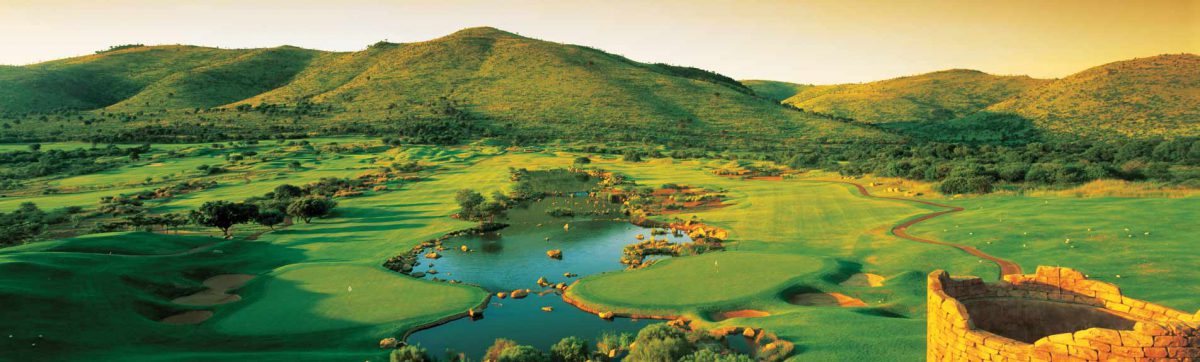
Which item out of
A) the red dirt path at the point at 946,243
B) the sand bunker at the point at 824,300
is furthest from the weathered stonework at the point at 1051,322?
the red dirt path at the point at 946,243

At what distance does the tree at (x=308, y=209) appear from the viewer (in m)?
52.7

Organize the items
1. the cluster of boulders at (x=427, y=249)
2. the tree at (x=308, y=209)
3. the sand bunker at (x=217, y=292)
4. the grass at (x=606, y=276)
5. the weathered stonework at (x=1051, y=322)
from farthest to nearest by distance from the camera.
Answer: the tree at (x=308, y=209) → the cluster of boulders at (x=427, y=249) → the sand bunker at (x=217, y=292) → the grass at (x=606, y=276) → the weathered stonework at (x=1051, y=322)

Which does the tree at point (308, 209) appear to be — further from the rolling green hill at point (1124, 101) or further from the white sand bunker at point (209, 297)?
the rolling green hill at point (1124, 101)

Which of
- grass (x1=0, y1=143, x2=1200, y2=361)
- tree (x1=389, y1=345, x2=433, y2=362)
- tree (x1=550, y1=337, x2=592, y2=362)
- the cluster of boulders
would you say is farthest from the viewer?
the cluster of boulders

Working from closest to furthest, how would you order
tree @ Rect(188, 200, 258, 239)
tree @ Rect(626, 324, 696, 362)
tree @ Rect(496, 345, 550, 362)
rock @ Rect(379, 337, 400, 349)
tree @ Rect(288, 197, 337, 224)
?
tree @ Rect(626, 324, 696, 362), tree @ Rect(496, 345, 550, 362), rock @ Rect(379, 337, 400, 349), tree @ Rect(188, 200, 258, 239), tree @ Rect(288, 197, 337, 224)

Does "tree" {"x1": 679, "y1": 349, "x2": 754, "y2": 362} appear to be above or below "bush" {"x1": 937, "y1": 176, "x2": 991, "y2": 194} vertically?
below

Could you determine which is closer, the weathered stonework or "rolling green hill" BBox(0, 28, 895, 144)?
the weathered stonework

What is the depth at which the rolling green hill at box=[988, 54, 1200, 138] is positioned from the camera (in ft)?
397

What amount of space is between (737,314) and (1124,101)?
155m

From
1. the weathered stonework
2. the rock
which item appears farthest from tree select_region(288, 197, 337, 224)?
the weathered stonework

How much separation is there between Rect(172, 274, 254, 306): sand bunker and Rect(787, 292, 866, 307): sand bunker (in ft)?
94.0

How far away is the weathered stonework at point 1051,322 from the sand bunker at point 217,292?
3333cm

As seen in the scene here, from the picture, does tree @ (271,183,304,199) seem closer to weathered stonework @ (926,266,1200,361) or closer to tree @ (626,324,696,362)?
tree @ (626,324,696,362)

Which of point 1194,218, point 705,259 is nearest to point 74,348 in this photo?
point 705,259
